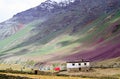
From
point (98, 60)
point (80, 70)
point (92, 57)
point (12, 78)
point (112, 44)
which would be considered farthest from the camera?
point (112, 44)

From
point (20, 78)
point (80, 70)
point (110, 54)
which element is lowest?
point (20, 78)

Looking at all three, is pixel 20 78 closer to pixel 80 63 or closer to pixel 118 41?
pixel 80 63

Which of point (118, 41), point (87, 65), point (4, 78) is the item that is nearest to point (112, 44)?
point (118, 41)

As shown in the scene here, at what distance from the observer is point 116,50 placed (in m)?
174

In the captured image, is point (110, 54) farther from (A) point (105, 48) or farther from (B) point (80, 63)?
(B) point (80, 63)

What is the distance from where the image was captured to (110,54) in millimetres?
172250

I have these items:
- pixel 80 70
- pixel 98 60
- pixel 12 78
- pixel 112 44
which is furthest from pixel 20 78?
pixel 112 44

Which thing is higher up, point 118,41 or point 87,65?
point 118,41

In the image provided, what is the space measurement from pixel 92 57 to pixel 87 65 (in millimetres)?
73405

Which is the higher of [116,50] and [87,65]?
[116,50]

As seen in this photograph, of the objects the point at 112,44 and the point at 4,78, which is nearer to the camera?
the point at 4,78

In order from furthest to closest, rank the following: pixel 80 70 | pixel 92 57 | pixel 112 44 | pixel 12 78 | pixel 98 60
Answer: pixel 112 44 → pixel 92 57 → pixel 98 60 → pixel 80 70 → pixel 12 78

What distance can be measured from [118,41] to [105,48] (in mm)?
9290

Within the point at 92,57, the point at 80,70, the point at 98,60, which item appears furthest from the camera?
the point at 92,57
